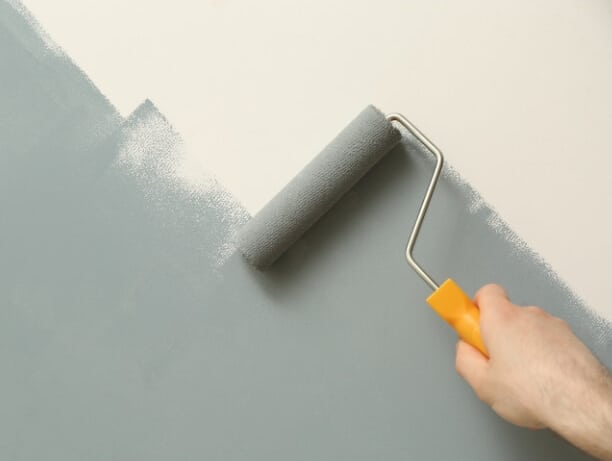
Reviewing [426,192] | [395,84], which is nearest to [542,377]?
[426,192]

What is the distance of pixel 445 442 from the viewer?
905mm

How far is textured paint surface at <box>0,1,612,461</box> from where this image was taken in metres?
0.90

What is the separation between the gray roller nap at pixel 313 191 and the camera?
877 mm

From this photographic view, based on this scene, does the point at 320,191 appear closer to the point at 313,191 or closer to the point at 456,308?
the point at 313,191

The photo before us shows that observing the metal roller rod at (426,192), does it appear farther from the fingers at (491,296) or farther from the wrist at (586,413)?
the wrist at (586,413)

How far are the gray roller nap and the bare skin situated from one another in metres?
0.24

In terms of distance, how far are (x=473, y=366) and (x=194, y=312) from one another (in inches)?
14.3

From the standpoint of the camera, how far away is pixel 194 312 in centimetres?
91

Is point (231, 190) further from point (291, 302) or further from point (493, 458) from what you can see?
point (493, 458)

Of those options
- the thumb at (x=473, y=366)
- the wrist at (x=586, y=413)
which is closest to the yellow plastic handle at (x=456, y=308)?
the thumb at (x=473, y=366)

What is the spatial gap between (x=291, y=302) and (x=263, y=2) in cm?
42

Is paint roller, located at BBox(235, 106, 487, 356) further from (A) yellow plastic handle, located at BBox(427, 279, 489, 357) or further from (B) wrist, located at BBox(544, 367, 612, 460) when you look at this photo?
(B) wrist, located at BBox(544, 367, 612, 460)

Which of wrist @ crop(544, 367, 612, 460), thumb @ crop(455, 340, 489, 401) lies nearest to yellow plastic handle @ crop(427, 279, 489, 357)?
thumb @ crop(455, 340, 489, 401)

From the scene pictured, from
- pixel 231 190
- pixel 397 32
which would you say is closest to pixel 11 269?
pixel 231 190
